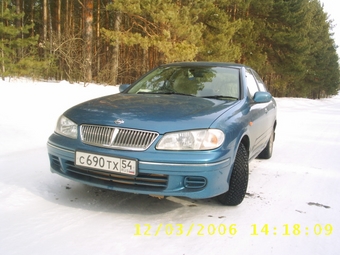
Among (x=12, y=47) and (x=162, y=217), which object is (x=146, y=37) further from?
(x=162, y=217)

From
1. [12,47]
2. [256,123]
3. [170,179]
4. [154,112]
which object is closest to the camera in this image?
[170,179]

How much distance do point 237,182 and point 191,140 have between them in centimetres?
→ 73

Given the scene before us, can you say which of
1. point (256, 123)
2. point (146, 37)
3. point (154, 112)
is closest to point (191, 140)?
point (154, 112)

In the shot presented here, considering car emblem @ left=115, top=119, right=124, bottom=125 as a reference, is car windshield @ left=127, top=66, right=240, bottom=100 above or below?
above

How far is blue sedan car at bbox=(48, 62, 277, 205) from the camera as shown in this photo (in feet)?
A: 8.25

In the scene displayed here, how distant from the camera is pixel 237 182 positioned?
9.70 feet

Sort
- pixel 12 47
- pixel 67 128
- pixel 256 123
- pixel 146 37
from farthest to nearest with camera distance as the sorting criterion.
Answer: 1. pixel 12 47
2. pixel 146 37
3. pixel 256 123
4. pixel 67 128

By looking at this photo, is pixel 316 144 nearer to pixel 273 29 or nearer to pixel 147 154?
pixel 147 154

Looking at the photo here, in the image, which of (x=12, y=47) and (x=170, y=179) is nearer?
(x=170, y=179)

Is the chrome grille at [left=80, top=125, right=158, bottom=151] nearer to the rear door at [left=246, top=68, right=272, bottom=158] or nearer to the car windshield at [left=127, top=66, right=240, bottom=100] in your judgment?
the car windshield at [left=127, top=66, right=240, bottom=100]

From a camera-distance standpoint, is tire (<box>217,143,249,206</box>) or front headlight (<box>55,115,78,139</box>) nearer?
front headlight (<box>55,115,78,139</box>)
